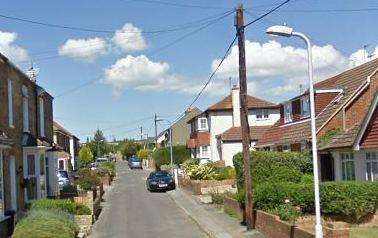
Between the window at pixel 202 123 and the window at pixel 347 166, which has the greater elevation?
the window at pixel 202 123

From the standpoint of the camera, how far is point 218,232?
76.8 ft

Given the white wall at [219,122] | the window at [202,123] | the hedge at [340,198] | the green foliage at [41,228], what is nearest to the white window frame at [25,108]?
the green foliage at [41,228]

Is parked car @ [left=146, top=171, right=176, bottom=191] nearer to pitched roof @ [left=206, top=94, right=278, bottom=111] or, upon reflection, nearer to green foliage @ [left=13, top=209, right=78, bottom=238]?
pitched roof @ [left=206, top=94, right=278, bottom=111]

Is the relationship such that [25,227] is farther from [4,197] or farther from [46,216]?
[4,197]

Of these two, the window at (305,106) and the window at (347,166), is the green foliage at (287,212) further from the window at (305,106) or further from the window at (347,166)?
the window at (305,106)

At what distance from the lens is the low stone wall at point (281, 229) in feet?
52.3

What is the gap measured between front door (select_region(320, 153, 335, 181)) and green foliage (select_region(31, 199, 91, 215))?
474 inches

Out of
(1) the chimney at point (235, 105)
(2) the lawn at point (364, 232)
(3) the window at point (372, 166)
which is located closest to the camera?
(2) the lawn at point (364, 232)

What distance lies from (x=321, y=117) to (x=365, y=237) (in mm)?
15568

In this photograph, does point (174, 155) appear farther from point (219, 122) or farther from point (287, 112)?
point (287, 112)

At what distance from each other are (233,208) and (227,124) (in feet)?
124

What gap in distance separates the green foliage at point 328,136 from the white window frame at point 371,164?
4.16 metres

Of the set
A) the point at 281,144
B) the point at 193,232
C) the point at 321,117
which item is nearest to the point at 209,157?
the point at 281,144

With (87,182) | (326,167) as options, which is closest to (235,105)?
(87,182)
